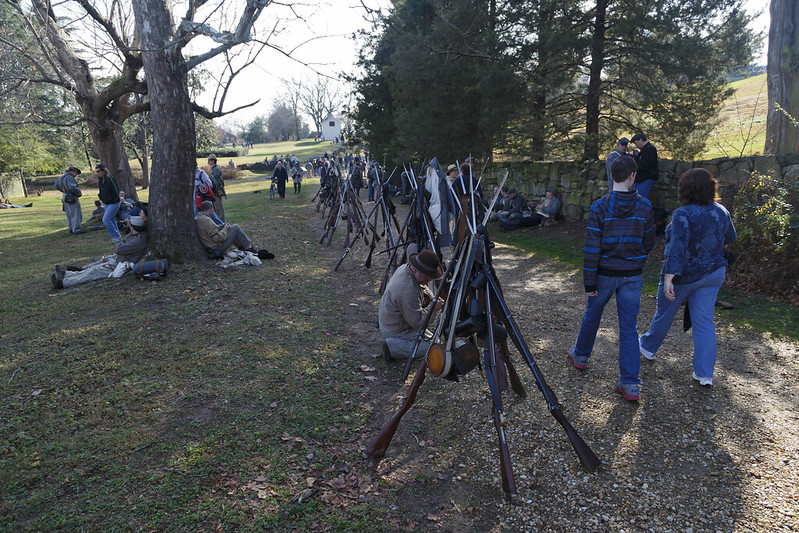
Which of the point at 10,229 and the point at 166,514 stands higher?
the point at 10,229

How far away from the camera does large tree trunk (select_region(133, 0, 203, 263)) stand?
762cm

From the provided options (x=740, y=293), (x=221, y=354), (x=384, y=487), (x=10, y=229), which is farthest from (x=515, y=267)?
(x=10, y=229)

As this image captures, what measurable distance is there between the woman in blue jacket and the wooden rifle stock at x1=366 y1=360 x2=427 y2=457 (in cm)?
231

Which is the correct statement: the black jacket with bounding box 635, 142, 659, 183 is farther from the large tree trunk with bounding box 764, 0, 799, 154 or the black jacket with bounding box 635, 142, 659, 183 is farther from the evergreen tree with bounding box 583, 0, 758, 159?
the evergreen tree with bounding box 583, 0, 758, 159

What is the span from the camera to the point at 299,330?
5.75 m

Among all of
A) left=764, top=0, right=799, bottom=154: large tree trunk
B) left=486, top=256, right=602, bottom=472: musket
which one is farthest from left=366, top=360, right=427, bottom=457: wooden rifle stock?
left=764, top=0, right=799, bottom=154: large tree trunk

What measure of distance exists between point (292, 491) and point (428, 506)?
2.93 ft

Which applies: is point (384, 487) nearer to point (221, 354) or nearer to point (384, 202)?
point (221, 354)

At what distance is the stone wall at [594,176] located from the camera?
7.40 meters

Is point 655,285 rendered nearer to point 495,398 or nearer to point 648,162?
point 648,162

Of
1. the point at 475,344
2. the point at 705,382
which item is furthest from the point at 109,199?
the point at 705,382

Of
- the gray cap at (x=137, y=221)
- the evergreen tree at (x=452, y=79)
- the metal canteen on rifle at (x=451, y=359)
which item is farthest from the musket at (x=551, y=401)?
the evergreen tree at (x=452, y=79)

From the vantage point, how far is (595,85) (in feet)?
36.3

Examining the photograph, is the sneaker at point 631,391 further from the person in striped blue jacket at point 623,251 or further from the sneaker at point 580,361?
the sneaker at point 580,361
